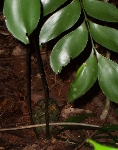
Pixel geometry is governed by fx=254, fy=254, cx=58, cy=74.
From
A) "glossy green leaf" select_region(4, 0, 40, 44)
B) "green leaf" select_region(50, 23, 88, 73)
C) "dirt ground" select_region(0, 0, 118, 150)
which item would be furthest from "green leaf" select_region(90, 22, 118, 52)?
"dirt ground" select_region(0, 0, 118, 150)

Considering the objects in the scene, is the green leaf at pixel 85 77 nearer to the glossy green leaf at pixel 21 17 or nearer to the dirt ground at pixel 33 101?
the glossy green leaf at pixel 21 17

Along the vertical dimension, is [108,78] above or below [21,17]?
below

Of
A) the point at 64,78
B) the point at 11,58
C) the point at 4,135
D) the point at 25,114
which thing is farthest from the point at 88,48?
the point at 4,135

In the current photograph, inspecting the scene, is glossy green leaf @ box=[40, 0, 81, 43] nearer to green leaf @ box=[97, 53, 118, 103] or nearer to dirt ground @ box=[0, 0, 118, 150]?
green leaf @ box=[97, 53, 118, 103]

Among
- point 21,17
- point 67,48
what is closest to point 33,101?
point 67,48

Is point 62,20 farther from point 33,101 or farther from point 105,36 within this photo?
point 33,101

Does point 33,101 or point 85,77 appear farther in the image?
point 33,101
